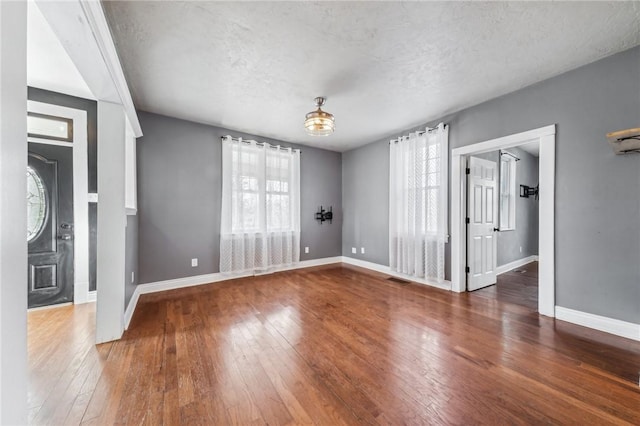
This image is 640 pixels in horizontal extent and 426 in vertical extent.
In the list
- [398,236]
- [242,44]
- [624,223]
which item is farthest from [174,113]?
[624,223]

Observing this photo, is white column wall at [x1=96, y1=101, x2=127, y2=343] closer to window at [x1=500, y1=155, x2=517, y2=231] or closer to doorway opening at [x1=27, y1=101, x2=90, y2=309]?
doorway opening at [x1=27, y1=101, x2=90, y2=309]

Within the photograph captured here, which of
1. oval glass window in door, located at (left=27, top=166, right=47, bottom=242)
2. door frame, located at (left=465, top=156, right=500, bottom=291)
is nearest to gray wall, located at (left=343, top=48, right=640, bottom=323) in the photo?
door frame, located at (left=465, top=156, right=500, bottom=291)

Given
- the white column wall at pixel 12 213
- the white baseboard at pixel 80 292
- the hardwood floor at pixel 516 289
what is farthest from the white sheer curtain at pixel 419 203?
the white baseboard at pixel 80 292

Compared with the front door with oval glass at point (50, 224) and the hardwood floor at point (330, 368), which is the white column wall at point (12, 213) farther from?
the front door with oval glass at point (50, 224)

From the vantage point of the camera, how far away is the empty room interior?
4.75ft

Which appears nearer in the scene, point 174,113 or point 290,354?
point 290,354

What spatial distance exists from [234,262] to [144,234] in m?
1.36

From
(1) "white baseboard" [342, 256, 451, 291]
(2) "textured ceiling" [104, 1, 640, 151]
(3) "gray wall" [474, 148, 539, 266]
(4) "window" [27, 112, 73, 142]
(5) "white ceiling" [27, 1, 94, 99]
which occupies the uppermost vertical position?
(5) "white ceiling" [27, 1, 94, 99]

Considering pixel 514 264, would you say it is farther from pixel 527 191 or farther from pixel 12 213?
pixel 12 213

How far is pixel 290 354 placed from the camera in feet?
6.44

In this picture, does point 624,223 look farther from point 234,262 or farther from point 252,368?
point 234,262

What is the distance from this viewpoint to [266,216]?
443 centimetres

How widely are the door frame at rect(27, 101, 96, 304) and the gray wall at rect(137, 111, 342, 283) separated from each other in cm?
55

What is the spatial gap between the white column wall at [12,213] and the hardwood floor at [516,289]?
13.2 feet
